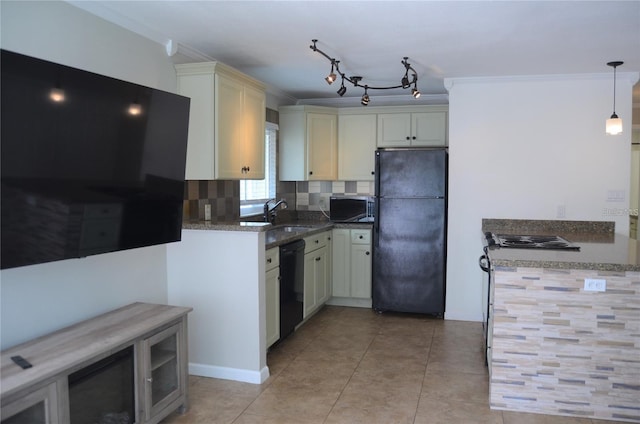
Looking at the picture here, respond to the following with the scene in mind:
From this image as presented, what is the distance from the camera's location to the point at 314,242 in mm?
4672

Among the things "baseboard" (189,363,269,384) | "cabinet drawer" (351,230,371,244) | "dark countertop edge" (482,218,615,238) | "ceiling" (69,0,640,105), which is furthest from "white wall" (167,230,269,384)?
"dark countertop edge" (482,218,615,238)

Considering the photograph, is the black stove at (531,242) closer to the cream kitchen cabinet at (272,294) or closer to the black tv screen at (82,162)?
the cream kitchen cabinet at (272,294)

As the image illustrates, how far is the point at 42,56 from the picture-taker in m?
2.43

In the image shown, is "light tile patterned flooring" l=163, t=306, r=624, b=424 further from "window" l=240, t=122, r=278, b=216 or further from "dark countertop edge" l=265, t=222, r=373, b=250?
"window" l=240, t=122, r=278, b=216

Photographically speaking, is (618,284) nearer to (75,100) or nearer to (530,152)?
(530,152)

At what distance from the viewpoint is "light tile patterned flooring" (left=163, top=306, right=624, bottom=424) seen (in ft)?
9.38

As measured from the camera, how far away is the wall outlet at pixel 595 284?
9.26 ft

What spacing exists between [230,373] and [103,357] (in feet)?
4.21

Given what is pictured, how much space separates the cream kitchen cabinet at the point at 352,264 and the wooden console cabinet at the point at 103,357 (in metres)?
2.64

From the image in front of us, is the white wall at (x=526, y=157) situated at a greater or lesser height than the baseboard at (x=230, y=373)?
greater

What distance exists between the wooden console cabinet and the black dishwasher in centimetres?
118

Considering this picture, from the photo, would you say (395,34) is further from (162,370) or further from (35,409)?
(35,409)

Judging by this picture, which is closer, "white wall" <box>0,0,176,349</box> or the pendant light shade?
"white wall" <box>0,0,176,349</box>

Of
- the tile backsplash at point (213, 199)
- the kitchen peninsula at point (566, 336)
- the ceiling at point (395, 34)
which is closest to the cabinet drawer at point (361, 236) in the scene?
the tile backsplash at point (213, 199)
